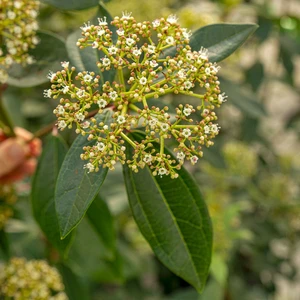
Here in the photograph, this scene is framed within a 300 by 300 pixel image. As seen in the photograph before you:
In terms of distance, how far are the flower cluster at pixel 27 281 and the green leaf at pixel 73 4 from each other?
684 millimetres

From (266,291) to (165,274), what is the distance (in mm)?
525

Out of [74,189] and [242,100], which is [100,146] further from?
[242,100]

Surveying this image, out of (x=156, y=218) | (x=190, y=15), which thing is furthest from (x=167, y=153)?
(x=190, y=15)

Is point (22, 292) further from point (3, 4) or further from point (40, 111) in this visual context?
point (40, 111)

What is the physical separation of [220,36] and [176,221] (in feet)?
1.26

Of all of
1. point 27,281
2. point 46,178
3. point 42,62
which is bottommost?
point 27,281

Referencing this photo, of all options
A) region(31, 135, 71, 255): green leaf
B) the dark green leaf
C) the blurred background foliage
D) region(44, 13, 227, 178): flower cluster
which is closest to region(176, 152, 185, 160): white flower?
region(44, 13, 227, 178): flower cluster

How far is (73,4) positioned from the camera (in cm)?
112

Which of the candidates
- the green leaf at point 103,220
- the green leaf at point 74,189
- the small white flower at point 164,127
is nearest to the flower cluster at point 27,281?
the green leaf at point 103,220

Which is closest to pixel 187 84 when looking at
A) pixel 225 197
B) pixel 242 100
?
pixel 242 100

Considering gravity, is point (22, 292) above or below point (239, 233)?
above

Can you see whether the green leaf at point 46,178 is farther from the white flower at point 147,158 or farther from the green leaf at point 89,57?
the white flower at point 147,158

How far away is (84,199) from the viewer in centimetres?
83

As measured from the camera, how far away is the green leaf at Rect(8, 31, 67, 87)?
1204 mm
